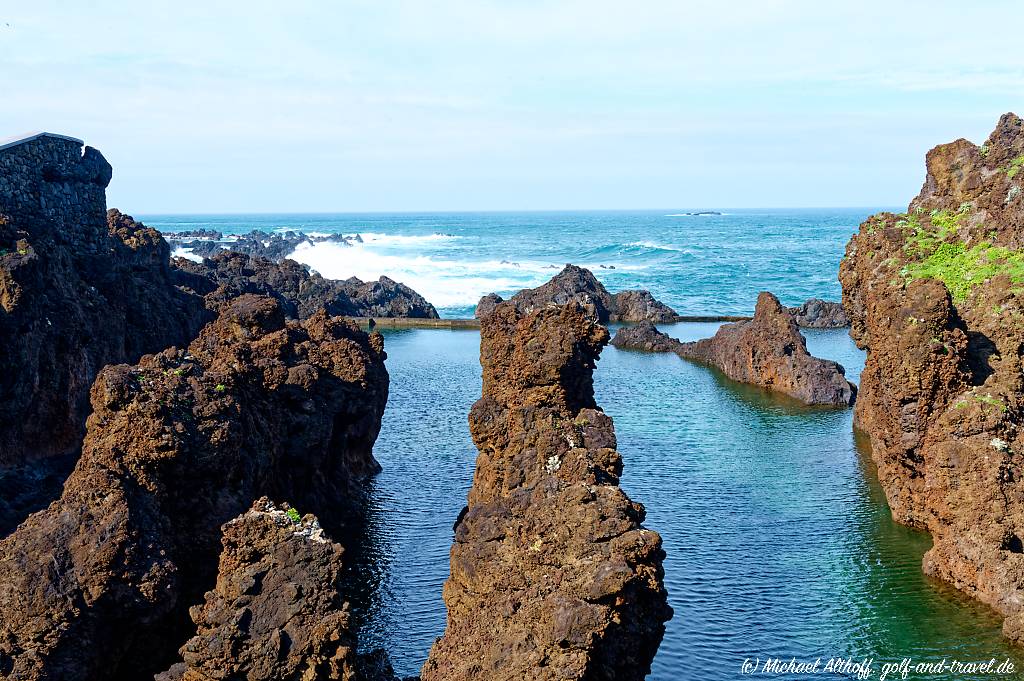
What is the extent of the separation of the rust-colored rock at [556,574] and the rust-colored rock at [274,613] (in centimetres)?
195

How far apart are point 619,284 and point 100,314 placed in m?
94.8

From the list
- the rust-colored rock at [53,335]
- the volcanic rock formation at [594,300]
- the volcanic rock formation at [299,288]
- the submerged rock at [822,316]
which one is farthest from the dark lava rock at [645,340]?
the rust-colored rock at [53,335]

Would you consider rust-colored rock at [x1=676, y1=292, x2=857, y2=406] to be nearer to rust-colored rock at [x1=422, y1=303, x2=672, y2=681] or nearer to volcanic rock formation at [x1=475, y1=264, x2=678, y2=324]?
volcanic rock formation at [x1=475, y1=264, x2=678, y2=324]

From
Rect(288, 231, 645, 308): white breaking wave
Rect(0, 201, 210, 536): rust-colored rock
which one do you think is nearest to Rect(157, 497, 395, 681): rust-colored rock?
Rect(0, 201, 210, 536): rust-colored rock

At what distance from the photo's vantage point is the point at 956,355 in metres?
25.3

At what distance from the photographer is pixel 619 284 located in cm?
11850

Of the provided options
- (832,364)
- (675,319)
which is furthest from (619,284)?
(832,364)

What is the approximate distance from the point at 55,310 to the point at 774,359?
34214 millimetres

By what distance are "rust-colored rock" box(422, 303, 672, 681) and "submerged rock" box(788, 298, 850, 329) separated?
55.1 metres

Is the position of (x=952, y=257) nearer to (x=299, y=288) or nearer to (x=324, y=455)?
(x=324, y=455)

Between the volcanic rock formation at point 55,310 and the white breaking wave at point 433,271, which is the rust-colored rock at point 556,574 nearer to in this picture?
the volcanic rock formation at point 55,310

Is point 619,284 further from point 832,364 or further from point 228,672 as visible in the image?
point 228,672

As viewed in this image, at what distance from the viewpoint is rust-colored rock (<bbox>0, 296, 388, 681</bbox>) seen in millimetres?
14688

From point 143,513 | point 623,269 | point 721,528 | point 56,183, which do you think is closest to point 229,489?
point 143,513
